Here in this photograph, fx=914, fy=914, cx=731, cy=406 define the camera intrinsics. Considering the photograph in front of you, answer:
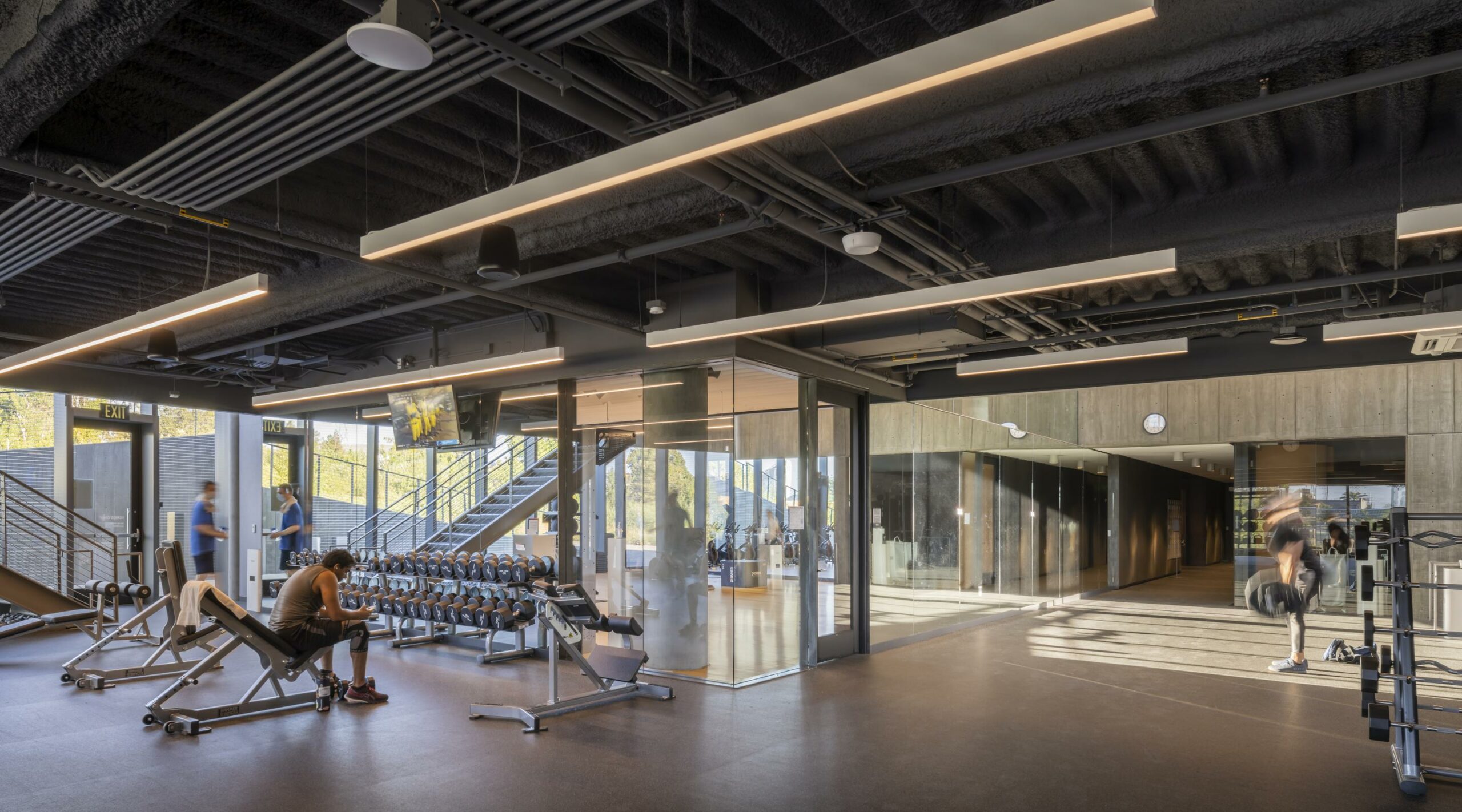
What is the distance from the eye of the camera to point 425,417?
34.0 ft

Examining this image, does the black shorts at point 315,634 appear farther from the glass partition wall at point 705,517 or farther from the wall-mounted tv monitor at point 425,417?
the wall-mounted tv monitor at point 425,417

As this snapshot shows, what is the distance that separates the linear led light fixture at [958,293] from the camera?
4.72m

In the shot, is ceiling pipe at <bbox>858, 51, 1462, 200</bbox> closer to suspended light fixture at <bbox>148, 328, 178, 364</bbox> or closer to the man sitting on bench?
the man sitting on bench

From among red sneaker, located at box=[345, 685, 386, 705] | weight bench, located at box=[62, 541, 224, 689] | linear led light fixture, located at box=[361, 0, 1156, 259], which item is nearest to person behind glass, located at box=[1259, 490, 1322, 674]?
linear led light fixture, located at box=[361, 0, 1156, 259]

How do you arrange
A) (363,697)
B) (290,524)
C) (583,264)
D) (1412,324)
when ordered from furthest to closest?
(290,524)
(363,697)
(583,264)
(1412,324)

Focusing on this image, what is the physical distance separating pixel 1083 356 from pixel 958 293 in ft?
9.05

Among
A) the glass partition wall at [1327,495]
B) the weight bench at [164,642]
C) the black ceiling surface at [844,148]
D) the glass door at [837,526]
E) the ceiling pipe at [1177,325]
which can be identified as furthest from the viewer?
the glass partition wall at [1327,495]

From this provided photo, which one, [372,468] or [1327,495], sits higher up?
[372,468]

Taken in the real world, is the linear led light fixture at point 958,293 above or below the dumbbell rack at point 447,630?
above

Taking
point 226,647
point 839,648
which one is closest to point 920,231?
point 839,648

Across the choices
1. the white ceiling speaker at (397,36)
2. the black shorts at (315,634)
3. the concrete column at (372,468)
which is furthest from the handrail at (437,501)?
the white ceiling speaker at (397,36)

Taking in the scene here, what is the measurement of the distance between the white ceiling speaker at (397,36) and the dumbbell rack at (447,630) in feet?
19.2

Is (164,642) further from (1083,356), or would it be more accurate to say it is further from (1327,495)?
(1327,495)

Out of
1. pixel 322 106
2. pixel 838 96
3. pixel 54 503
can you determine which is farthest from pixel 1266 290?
pixel 54 503
